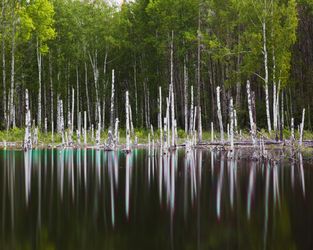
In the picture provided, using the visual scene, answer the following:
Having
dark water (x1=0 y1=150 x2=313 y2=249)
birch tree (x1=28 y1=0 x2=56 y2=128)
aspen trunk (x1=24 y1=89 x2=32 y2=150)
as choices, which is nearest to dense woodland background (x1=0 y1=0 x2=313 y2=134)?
birch tree (x1=28 y1=0 x2=56 y2=128)

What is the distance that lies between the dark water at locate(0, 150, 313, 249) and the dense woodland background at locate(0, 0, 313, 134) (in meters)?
15.0

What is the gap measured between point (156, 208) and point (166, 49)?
95.2 feet

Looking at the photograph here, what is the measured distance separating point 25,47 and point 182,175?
3071 centimetres

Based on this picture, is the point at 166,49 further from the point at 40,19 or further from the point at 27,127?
the point at 27,127

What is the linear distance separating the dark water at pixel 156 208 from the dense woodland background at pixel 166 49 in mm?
15030

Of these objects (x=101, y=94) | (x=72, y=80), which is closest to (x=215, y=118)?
(x=101, y=94)

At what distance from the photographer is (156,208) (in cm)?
956

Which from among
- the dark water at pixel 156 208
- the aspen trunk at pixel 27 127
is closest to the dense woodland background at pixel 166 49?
the aspen trunk at pixel 27 127

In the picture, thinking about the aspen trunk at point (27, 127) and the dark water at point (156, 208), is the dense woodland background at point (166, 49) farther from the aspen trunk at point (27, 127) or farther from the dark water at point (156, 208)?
the dark water at point (156, 208)

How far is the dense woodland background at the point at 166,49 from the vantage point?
99.3 feet

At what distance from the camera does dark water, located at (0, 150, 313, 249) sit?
23.0 ft

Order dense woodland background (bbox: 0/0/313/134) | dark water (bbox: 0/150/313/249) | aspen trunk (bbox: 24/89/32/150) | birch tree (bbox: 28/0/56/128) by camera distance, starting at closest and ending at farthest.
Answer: dark water (bbox: 0/150/313/249)
aspen trunk (bbox: 24/89/32/150)
dense woodland background (bbox: 0/0/313/134)
birch tree (bbox: 28/0/56/128)

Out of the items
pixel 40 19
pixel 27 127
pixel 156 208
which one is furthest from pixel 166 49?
pixel 156 208

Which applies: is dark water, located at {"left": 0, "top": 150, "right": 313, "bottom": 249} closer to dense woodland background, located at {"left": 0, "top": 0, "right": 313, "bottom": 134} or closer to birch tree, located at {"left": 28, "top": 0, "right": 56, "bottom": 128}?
dense woodland background, located at {"left": 0, "top": 0, "right": 313, "bottom": 134}
